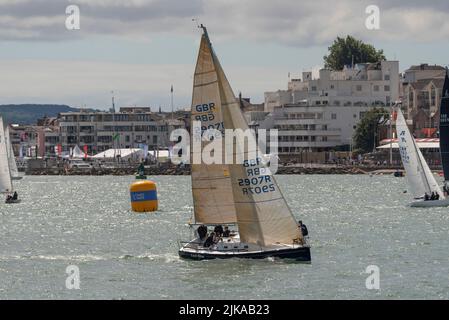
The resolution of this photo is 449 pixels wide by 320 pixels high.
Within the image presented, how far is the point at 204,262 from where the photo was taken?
47844mm

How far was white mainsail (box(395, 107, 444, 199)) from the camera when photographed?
272 feet

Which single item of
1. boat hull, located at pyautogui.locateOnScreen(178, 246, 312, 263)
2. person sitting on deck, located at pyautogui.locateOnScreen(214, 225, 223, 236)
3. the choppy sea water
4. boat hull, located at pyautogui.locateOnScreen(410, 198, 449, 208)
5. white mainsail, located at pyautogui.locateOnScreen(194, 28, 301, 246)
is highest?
white mainsail, located at pyautogui.locateOnScreen(194, 28, 301, 246)

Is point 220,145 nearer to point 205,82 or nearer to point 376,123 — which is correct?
point 205,82

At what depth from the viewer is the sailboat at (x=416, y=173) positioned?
82938mm

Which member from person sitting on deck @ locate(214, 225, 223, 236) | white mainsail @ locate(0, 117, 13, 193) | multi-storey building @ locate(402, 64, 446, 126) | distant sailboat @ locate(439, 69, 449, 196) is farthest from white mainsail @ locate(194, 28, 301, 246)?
multi-storey building @ locate(402, 64, 446, 126)

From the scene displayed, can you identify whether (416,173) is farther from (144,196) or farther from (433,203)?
(144,196)

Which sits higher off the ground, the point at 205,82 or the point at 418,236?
the point at 205,82

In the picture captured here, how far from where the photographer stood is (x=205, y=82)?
48.0m

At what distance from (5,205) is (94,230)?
33.0m

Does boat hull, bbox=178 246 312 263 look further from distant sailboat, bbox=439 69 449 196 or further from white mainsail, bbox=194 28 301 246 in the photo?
distant sailboat, bbox=439 69 449 196

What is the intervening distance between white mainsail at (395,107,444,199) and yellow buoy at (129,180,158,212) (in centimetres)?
1513
